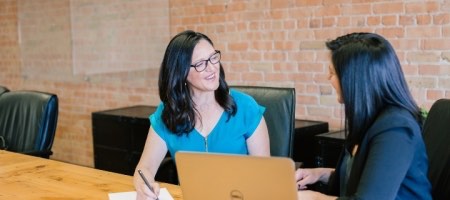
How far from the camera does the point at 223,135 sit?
6.95ft

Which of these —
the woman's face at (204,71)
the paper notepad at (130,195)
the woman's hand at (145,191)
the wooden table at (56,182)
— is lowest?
the wooden table at (56,182)

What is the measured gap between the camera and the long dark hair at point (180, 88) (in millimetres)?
2031

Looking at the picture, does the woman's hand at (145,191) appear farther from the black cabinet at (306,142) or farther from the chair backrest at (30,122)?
the black cabinet at (306,142)

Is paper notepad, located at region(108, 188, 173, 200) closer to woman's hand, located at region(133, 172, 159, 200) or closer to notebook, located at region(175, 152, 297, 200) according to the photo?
woman's hand, located at region(133, 172, 159, 200)

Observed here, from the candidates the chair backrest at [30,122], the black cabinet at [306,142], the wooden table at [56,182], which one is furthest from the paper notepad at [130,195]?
the black cabinet at [306,142]

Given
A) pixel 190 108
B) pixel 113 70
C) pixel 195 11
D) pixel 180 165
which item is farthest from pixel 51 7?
pixel 180 165

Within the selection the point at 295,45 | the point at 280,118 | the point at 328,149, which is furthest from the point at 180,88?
the point at 295,45

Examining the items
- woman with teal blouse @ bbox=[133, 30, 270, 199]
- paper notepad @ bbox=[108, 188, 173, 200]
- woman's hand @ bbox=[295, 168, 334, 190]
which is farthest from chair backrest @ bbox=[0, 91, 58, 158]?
woman's hand @ bbox=[295, 168, 334, 190]

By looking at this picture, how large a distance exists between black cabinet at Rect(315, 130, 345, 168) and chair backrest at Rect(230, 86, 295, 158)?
62cm

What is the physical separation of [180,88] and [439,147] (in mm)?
943

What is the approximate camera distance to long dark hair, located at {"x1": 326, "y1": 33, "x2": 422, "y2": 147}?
1353 millimetres

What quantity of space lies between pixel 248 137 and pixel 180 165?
0.78 meters

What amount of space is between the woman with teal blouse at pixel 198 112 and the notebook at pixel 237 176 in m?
0.65

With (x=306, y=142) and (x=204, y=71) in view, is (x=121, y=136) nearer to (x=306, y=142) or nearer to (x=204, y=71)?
(x=306, y=142)
